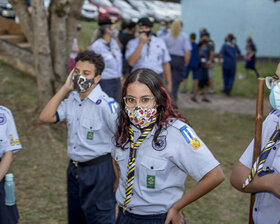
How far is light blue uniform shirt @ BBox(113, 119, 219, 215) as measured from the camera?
246cm

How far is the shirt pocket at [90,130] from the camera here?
11.6 feet

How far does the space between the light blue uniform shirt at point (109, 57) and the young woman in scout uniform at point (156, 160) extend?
4091 mm

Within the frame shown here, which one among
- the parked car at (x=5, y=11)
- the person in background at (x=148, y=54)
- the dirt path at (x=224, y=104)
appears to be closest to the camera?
the person in background at (x=148, y=54)

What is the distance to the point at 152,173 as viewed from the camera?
8.32ft

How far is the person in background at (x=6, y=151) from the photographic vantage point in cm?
309

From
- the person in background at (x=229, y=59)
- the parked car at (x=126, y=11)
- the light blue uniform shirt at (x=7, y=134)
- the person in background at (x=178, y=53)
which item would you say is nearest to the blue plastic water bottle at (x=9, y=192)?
the light blue uniform shirt at (x=7, y=134)

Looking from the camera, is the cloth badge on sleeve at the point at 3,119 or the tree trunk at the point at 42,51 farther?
the tree trunk at the point at 42,51

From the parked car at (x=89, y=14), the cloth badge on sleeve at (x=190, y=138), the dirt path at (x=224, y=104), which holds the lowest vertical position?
the dirt path at (x=224, y=104)

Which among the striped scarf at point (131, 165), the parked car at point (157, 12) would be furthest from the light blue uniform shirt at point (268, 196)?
the parked car at point (157, 12)

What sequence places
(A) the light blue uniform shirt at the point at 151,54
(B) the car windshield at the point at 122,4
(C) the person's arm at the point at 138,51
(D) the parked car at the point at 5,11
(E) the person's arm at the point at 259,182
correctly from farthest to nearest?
1. (B) the car windshield at the point at 122,4
2. (D) the parked car at the point at 5,11
3. (A) the light blue uniform shirt at the point at 151,54
4. (C) the person's arm at the point at 138,51
5. (E) the person's arm at the point at 259,182

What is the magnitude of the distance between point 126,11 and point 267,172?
62.9 ft

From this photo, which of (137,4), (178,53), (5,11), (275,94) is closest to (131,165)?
(275,94)

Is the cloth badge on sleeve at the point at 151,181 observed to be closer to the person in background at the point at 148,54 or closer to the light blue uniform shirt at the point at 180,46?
the person in background at the point at 148,54

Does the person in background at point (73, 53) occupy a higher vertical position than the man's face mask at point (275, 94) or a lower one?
lower
